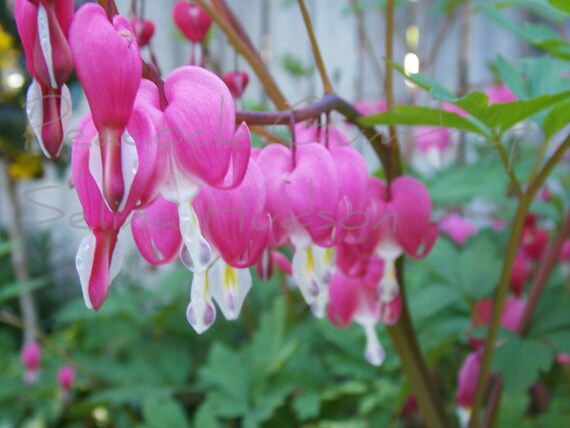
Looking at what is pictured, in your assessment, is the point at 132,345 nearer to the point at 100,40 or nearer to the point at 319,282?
the point at 319,282

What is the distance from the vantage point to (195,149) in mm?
297

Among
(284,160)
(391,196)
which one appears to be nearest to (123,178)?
(284,160)

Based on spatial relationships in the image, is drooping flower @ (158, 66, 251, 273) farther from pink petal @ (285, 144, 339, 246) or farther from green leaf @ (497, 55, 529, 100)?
green leaf @ (497, 55, 529, 100)

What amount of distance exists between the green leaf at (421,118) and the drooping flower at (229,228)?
0.42ft

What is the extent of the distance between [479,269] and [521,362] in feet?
0.73

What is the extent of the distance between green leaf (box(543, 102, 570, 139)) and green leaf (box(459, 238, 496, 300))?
0.35m

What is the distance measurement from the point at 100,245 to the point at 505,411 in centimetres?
71

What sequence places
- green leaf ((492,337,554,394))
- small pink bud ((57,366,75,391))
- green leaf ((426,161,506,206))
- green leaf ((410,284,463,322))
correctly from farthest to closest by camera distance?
small pink bud ((57,366,75,391))
green leaf ((426,161,506,206))
green leaf ((410,284,463,322))
green leaf ((492,337,554,394))

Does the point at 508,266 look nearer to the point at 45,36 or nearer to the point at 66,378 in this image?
the point at 45,36

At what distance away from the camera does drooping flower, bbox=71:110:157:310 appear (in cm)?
28

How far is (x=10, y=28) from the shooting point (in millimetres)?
1961

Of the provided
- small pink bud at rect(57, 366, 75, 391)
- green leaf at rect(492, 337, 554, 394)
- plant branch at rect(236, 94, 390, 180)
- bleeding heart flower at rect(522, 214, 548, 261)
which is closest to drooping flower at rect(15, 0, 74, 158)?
plant branch at rect(236, 94, 390, 180)

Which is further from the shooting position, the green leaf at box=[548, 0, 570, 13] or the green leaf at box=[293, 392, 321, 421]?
the green leaf at box=[293, 392, 321, 421]

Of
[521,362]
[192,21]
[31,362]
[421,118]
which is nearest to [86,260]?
[421,118]
